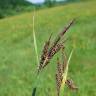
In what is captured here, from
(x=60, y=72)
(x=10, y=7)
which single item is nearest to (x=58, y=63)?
(x=60, y=72)

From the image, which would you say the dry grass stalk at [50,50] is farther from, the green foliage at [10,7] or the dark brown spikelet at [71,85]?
the green foliage at [10,7]

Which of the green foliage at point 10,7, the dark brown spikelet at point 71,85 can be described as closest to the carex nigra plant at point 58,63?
the dark brown spikelet at point 71,85

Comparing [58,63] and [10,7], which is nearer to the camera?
[58,63]

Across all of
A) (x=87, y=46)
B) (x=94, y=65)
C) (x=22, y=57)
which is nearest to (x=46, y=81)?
(x=94, y=65)

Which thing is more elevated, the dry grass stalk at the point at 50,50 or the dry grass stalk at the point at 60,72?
the dry grass stalk at the point at 50,50

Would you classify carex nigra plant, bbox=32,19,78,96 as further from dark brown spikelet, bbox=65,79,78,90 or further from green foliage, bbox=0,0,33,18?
green foliage, bbox=0,0,33,18

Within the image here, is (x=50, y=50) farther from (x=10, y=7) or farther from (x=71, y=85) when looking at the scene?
(x=10, y=7)

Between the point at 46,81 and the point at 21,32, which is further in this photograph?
the point at 21,32

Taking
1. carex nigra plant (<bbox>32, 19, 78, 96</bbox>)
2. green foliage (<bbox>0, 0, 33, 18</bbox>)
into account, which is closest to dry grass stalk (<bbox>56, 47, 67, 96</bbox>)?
carex nigra plant (<bbox>32, 19, 78, 96</bbox>)

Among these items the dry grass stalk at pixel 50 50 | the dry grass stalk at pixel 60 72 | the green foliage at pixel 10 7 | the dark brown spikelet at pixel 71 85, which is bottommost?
the green foliage at pixel 10 7

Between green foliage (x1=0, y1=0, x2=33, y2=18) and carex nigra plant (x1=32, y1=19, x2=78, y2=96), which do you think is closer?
carex nigra plant (x1=32, y1=19, x2=78, y2=96)

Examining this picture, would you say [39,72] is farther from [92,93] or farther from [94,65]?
[94,65]
